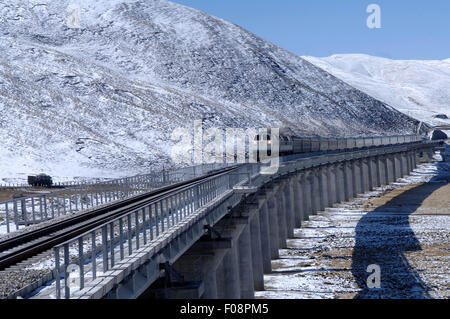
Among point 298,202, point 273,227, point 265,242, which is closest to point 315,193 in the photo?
point 298,202

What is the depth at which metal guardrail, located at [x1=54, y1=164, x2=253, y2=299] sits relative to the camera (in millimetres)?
10414

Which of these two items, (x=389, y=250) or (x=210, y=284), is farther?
(x=389, y=250)

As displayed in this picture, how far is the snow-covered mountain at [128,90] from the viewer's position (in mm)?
92375

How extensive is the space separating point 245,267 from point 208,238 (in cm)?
813

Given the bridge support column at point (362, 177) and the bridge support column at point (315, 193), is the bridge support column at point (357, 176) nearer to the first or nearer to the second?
the bridge support column at point (362, 177)

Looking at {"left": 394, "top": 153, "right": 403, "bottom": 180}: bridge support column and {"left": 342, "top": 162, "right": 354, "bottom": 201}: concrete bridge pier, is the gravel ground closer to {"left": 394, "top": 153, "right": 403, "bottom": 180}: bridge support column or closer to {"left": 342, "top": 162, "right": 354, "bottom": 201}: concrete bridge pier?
{"left": 342, "top": 162, "right": 354, "bottom": 201}: concrete bridge pier

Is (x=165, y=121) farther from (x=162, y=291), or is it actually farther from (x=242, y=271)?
(x=162, y=291)

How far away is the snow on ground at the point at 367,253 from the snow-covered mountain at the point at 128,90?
35579 mm

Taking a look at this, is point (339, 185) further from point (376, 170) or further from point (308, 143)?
point (376, 170)

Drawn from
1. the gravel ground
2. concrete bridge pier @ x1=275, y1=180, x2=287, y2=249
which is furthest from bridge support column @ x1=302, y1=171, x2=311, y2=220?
the gravel ground

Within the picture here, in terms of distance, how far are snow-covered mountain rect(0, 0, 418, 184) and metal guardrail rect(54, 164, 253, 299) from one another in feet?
183

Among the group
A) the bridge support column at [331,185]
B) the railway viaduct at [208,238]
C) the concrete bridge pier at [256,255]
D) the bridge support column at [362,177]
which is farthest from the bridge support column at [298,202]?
the bridge support column at [362,177]

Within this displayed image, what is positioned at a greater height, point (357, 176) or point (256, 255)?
point (357, 176)

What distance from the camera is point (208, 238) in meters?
23.2
